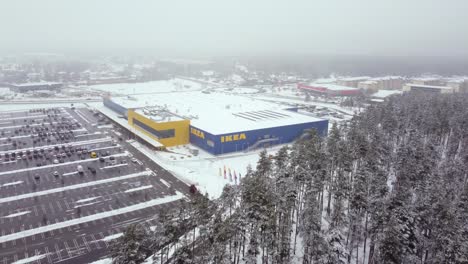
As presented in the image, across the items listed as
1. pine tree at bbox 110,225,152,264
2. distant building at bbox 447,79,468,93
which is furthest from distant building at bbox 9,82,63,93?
distant building at bbox 447,79,468,93

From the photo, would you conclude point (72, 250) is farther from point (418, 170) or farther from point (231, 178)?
point (418, 170)

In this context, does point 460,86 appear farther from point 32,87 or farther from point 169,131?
point 32,87

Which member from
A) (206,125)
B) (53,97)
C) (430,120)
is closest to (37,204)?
(206,125)

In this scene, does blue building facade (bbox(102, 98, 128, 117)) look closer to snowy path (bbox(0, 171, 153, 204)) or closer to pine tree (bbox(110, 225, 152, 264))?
snowy path (bbox(0, 171, 153, 204))

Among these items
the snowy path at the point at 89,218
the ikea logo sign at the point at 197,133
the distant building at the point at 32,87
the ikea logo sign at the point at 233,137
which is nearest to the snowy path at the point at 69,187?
the snowy path at the point at 89,218

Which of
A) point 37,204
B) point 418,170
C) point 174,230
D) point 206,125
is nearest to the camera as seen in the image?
point 174,230

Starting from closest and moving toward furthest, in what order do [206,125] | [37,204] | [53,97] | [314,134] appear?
[37,204] < [314,134] < [206,125] < [53,97]
